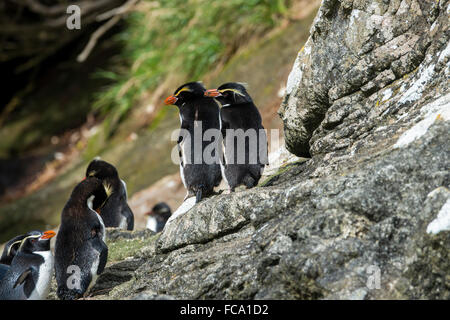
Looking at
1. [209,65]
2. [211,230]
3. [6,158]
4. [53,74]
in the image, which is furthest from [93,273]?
[53,74]

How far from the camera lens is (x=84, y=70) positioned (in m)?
16.5

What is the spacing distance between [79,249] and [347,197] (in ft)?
7.84

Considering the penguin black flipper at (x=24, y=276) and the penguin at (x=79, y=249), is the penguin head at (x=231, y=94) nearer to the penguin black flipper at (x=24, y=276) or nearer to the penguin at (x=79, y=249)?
the penguin at (x=79, y=249)

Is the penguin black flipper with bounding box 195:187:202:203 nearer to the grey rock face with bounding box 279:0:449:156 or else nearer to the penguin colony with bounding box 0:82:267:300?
the penguin colony with bounding box 0:82:267:300

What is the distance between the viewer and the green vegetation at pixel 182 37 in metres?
10.9

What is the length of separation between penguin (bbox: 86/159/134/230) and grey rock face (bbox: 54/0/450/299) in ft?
8.34

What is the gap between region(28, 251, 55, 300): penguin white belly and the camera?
409 cm

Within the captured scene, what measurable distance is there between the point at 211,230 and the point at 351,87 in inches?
57.1

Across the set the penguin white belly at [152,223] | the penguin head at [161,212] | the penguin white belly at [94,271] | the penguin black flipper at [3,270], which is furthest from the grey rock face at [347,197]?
the penguin head at [161,212]

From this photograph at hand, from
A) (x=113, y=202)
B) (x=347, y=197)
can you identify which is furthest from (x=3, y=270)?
(x=347, y=197)

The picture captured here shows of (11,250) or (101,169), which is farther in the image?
(101,169)

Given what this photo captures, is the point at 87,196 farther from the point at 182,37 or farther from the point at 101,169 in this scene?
the point at 182,37

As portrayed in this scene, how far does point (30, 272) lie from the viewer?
4129 mm

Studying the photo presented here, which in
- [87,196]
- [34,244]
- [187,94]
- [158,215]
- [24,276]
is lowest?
[24,276]
